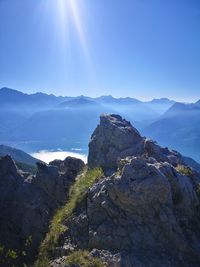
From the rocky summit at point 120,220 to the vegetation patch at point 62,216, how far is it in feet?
0.19

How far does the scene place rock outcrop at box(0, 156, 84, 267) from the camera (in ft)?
56.7

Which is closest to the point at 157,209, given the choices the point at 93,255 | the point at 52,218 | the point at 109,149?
the point at 93,255

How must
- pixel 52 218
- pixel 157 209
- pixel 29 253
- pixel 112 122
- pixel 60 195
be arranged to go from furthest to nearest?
pixel 112 122 < pixel 60 195 < pixel 52 218 < pixel 29 253 < pixel 157 209

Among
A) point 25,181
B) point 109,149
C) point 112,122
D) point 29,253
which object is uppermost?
point 112,122

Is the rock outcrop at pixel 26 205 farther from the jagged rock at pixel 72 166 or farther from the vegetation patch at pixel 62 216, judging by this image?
the vegetation patch at pixel 62 216

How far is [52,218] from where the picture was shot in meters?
18.4

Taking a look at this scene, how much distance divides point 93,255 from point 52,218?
17.9 ft

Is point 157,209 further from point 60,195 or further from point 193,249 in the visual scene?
point 60,195

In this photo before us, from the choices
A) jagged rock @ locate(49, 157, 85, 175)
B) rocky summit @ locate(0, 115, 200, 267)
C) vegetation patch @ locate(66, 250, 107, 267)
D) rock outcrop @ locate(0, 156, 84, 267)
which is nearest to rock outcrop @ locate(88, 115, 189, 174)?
rocky summit @ locate(0, 115, 200, 267)

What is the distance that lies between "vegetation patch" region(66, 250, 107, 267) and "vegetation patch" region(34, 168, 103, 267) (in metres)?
1.56

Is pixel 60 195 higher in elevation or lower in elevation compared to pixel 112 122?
lower

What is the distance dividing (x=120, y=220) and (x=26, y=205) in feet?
23.4

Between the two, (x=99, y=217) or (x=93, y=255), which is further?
(x=99, y=217)

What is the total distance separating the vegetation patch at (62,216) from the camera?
1496cm
